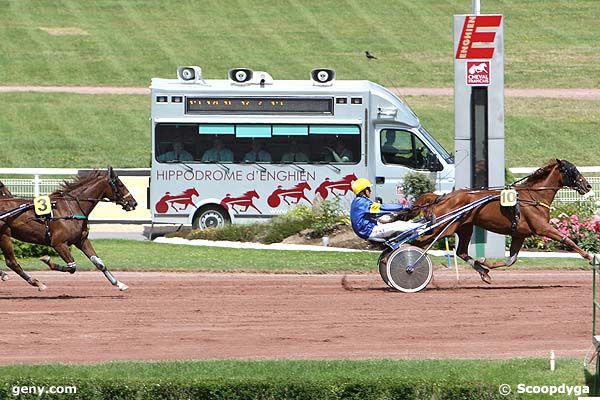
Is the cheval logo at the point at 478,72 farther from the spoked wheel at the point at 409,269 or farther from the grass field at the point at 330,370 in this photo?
the grass field at the point at 330,370

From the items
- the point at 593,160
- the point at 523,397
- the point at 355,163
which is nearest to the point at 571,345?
the point at 523,397

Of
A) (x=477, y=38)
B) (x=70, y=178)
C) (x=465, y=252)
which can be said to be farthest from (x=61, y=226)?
(x=70, y=178)

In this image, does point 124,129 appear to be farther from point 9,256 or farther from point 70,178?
point 9,256

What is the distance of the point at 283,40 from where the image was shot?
4866 centimetres

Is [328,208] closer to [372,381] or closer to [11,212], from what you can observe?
[11,212]

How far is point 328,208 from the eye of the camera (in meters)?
24.7

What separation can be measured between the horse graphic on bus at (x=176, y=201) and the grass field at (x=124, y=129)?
9.87m

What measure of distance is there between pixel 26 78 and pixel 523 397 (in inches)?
1406

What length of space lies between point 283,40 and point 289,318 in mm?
33288

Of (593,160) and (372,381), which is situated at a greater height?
(593,160)

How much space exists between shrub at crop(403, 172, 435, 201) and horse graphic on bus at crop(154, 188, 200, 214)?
4135mm

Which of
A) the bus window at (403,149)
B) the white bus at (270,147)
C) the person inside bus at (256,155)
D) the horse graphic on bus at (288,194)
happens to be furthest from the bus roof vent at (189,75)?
the bus window at (403,149)

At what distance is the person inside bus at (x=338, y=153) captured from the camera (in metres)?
26.5

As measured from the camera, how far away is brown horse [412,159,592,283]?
18.0 meters
